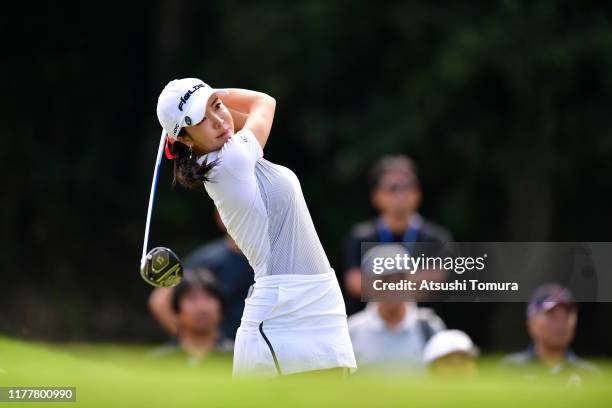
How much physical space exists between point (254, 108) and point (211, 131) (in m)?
0.39

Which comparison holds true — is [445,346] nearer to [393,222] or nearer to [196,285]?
[393,222]

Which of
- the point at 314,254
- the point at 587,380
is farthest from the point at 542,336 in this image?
the point at 314,254

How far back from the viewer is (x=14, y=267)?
48.3ft

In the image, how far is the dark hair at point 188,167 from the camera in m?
5.41

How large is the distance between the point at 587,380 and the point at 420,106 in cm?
656

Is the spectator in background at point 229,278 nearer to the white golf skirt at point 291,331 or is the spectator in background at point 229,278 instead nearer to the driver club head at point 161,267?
the driver club head at point 161,267

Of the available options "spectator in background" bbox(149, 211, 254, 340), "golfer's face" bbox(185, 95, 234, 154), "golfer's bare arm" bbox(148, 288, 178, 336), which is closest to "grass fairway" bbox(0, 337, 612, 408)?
"golfer's face" bbox(185, 95, 234, 154)

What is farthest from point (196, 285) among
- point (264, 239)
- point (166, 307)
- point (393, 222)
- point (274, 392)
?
point (274, 392)

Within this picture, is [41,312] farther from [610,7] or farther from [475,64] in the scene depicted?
[610,7]

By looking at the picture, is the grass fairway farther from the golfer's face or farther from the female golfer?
the golfer's face

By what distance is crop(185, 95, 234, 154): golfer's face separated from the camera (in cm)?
552

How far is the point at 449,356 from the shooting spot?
7.27 metres

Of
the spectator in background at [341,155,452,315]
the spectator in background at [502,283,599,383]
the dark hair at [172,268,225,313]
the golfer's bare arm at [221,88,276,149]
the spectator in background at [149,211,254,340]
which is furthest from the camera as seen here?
the spectator in background at [149,211,254,340]

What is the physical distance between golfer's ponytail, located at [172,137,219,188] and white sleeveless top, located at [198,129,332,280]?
40mm
